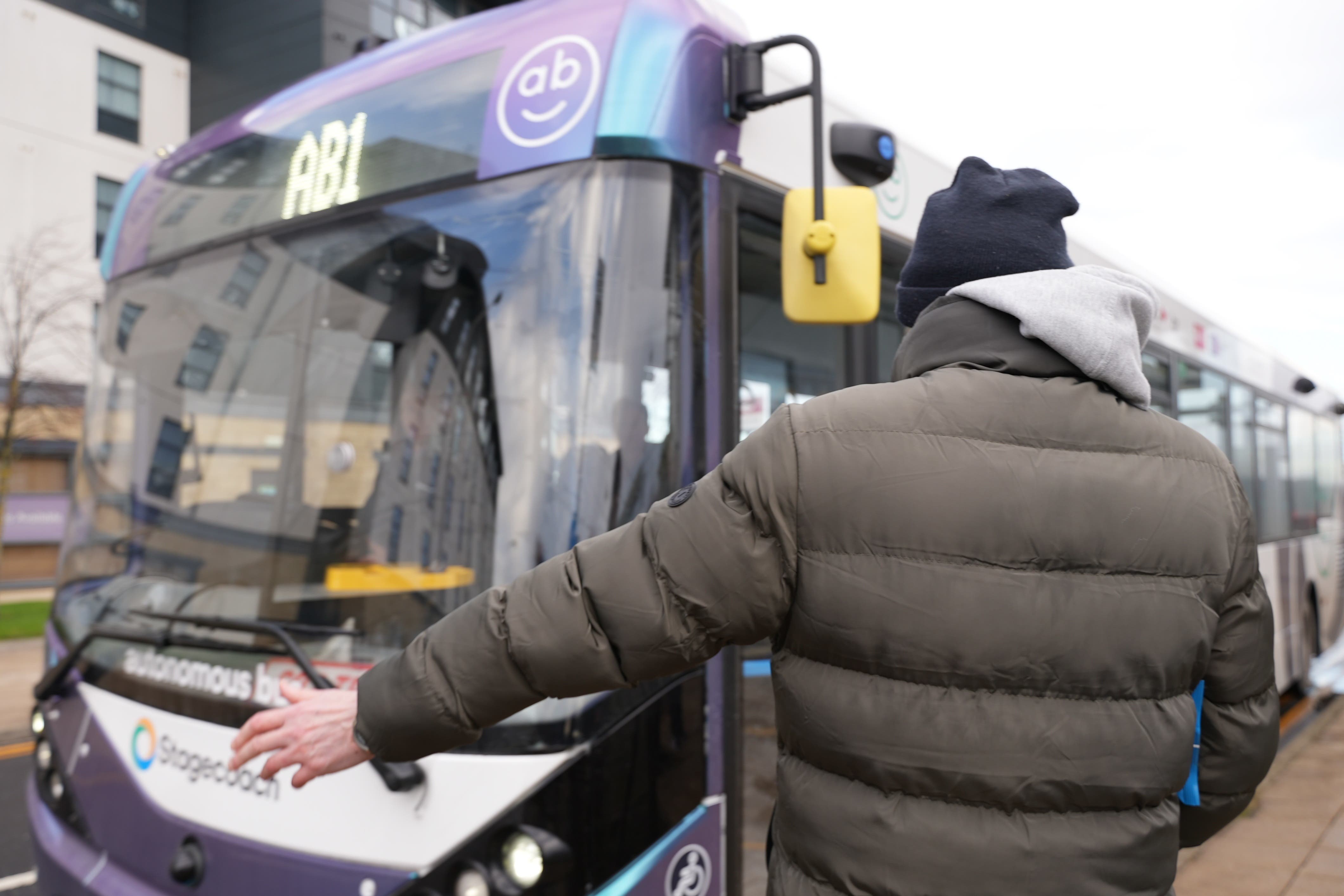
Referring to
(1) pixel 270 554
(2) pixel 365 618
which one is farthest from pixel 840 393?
(1) pixel 270 554

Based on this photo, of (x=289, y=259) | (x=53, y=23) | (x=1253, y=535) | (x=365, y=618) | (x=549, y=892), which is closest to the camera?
(x=1253, y=535)

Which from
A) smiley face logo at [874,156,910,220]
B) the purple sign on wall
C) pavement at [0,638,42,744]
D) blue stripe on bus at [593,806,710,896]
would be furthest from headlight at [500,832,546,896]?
the purple sign on wall

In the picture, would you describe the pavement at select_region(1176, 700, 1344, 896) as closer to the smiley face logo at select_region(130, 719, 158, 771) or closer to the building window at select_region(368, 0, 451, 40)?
the smiley face logo at select_region(130, 719, 158, 771)

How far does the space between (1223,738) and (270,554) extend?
2282 millimetres

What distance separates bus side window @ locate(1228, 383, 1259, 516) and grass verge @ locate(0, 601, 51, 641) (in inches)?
459

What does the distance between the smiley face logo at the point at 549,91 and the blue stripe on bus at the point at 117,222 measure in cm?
177

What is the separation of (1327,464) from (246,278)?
1081 cm

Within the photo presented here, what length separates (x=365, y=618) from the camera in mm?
2504

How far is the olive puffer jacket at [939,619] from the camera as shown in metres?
1.29

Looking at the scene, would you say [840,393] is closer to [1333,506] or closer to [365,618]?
[365,618]

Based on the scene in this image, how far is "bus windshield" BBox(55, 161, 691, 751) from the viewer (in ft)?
7.97

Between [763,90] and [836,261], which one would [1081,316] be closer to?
[836,261]

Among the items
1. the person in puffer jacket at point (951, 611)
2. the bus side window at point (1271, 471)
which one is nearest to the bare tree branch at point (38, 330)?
Answer: the bus side window at point (1271, 471)

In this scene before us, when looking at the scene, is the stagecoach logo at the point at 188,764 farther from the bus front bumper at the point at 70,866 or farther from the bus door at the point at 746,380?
the bus door at the point at 746,380
